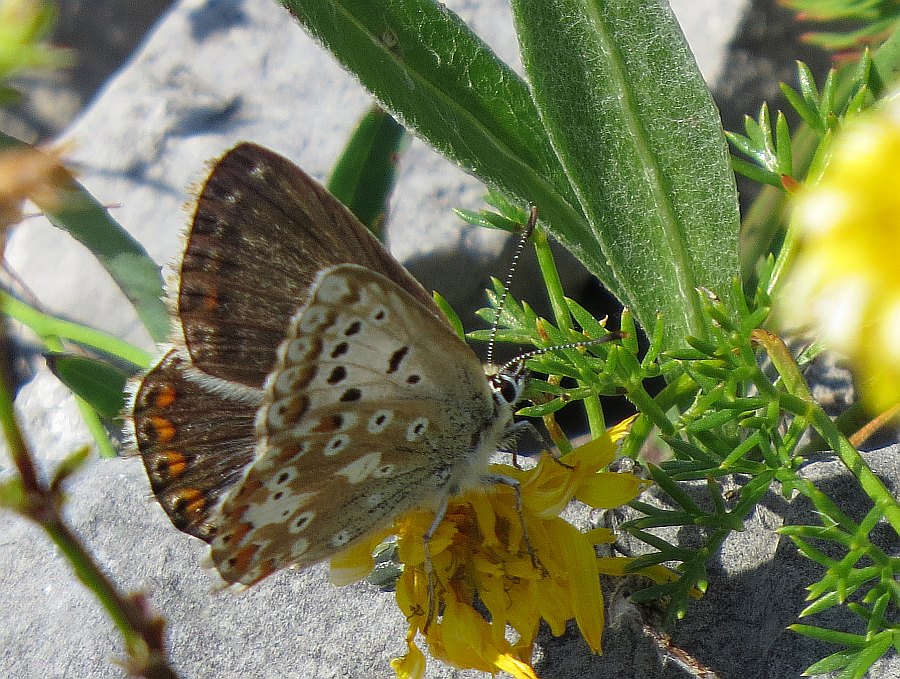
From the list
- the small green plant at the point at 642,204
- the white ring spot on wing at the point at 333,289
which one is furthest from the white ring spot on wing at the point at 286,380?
the small green plant at the point at 642,204

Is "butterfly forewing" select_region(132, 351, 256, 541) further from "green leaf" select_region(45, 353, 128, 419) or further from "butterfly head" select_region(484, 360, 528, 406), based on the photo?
"green leaf" select_region(45, 353, 128, 419)

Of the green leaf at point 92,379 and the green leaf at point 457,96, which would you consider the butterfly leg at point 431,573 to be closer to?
the green leaf at point 457,96

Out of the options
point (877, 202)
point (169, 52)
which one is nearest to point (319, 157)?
point (169, 52)

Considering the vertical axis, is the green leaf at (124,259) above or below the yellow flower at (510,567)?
above

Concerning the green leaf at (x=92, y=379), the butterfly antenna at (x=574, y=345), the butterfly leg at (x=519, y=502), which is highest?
the green leaf at (x=92, y=379)

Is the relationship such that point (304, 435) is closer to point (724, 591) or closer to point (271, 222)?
point (271, 222)

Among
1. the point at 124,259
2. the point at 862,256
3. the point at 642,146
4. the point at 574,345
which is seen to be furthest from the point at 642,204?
the point at 862,256

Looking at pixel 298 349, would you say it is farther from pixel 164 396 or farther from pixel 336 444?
pixel 164 396
